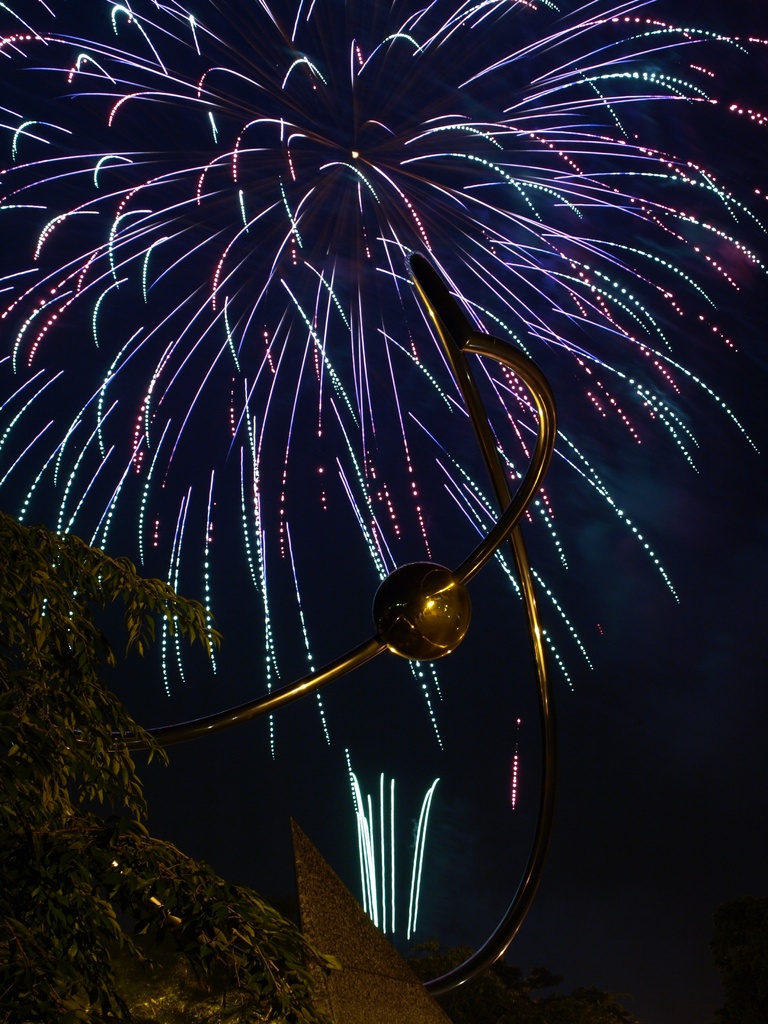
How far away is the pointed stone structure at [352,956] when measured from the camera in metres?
5.00

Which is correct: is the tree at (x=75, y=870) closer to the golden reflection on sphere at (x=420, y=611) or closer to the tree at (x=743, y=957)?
the golden reflection on sphere at (x=420, y=611)

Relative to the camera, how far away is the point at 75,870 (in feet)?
8.50

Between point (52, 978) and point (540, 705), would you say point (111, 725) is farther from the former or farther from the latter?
point (540, 705)

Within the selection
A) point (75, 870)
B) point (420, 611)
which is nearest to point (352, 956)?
point (420, 611)

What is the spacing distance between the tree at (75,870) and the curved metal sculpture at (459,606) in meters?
2.15

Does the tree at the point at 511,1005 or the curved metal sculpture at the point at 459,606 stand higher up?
the curved metal sculpture at the point at 459,606

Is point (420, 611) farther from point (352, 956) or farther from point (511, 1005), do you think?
point (511, 1005)

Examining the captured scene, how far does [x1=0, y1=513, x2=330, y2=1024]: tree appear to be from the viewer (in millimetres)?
2551

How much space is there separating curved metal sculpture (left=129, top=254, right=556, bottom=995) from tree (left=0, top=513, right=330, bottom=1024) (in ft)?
7.07

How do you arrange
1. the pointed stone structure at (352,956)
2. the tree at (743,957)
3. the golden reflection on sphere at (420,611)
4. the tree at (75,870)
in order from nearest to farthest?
the tree at (75,870) < the pointed stone structure at (352,956) < the golden reflection on sphere at (420,611) < the tree at (743,957)

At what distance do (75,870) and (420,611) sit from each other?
3.79m

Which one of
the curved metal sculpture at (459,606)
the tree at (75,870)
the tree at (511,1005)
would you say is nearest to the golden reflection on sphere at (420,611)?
the curved metal sculpture at (459,606)

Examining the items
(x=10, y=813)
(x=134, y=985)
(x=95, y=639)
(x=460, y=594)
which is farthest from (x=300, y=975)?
(x=460, y=594)

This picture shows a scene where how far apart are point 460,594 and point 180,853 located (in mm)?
3662
